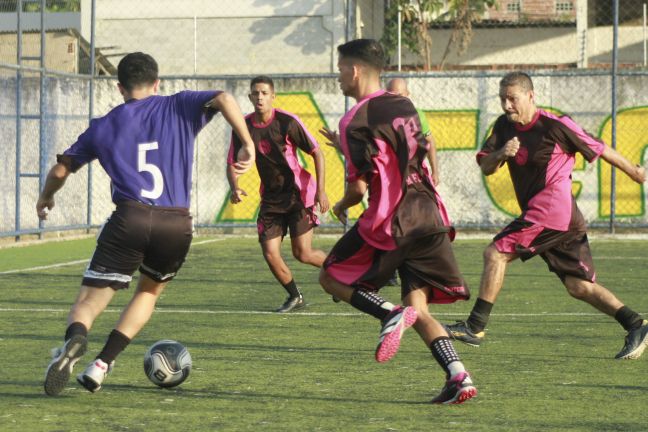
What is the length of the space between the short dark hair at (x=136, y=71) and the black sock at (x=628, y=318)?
3.50 m

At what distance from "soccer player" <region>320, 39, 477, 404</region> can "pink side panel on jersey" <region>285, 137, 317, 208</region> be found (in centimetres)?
464

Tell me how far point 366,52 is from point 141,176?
1.33 meters

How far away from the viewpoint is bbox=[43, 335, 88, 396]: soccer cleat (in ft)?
20.8

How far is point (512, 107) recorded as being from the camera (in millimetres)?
8562

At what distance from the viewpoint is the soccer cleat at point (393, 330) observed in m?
6.28

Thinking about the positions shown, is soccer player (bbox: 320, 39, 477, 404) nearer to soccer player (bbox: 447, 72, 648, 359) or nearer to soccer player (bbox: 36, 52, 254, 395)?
soccer player (bbox: 36, 52, 254, 395)

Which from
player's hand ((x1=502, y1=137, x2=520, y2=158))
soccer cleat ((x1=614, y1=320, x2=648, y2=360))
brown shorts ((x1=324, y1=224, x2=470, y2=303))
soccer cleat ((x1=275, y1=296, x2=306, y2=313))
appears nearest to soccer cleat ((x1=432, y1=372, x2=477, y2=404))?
brown shorts ((x1=324, y1=224, x2=470, y2=303))

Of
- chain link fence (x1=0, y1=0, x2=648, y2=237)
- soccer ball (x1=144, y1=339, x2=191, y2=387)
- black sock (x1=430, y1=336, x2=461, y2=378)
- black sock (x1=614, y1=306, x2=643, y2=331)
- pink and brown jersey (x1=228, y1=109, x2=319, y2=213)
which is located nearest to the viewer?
black sock (x1=430, y1=336, x2=461, y2=378)

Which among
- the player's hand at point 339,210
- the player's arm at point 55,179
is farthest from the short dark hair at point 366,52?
the player's arm at point 55,179

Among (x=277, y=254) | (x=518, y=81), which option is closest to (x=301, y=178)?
(x=277, y=254)

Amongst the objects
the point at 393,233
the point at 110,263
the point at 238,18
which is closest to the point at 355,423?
the point at 393,233

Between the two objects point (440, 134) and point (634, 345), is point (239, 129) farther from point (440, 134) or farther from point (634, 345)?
point (440, 134)

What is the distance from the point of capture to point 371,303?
262 inches

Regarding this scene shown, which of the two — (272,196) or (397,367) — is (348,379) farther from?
(272,196)
